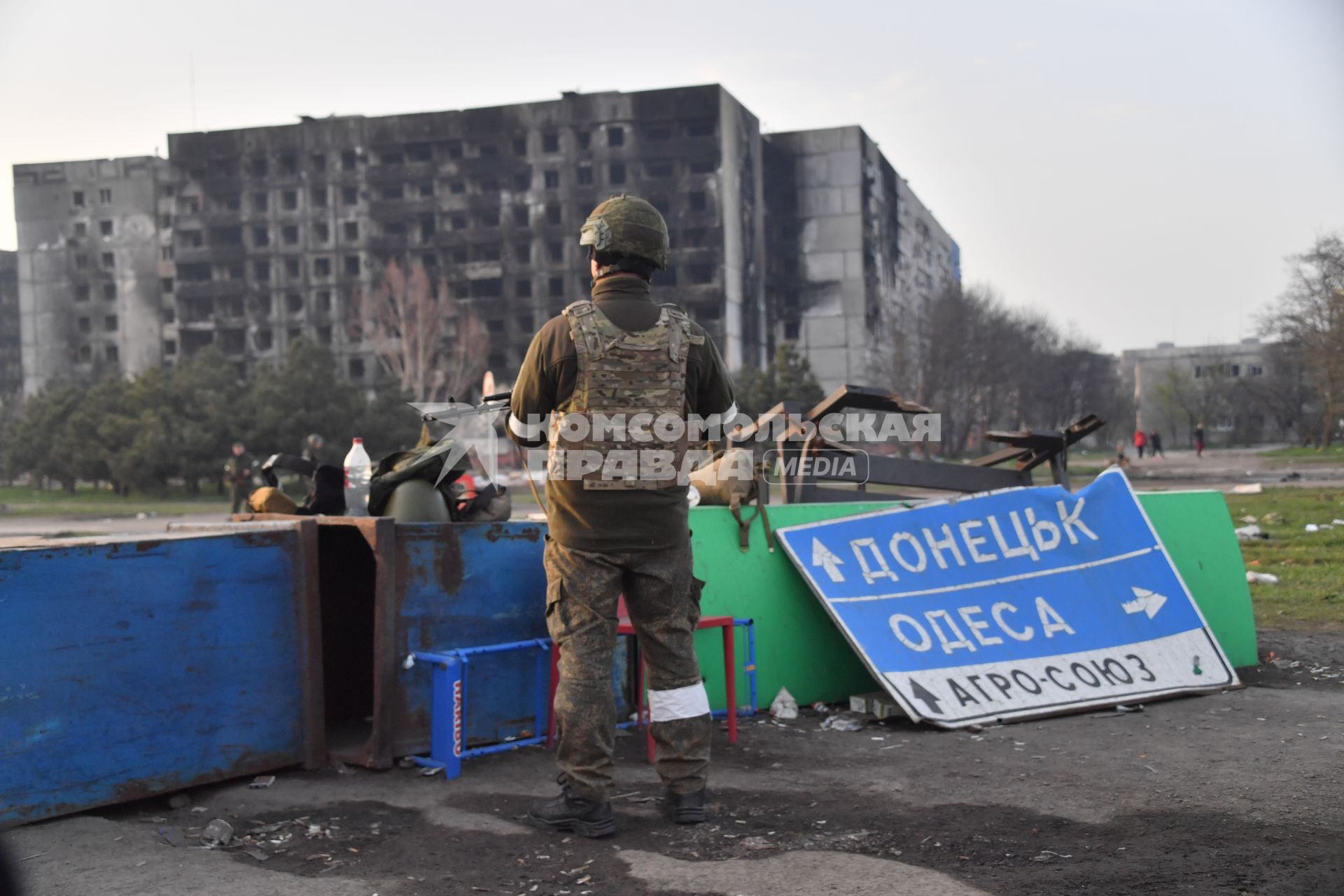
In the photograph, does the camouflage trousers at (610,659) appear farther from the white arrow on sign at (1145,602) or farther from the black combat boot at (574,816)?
the white arrow on sign at (1145,602)

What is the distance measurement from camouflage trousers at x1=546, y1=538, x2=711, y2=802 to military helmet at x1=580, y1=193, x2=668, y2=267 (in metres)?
1.07

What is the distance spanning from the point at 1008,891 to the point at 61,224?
94419 mm

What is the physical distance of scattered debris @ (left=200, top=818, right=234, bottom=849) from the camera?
3.69 metres

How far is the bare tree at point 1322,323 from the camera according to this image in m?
41.3

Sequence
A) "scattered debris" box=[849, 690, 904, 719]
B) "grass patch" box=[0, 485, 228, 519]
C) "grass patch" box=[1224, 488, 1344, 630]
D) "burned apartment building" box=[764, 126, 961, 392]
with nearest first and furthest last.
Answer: "scattered debris" box=[849, 690, 904, 719] → "grass patch" box=[1224, 488, 1344, 630] → "grass patch" box=[0, 485, 228, 519] → "burned apartment building" box=[764, 126, 961, 392]

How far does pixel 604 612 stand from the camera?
156 inches

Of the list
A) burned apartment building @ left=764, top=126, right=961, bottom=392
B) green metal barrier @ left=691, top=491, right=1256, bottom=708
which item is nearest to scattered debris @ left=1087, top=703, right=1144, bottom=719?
green metal barrier @ left=691, top=491, right=1256, bottom=708

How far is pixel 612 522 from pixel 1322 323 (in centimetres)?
5159

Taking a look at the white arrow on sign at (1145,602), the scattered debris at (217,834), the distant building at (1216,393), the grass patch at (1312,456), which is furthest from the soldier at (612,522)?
the distant building at (1216,393)

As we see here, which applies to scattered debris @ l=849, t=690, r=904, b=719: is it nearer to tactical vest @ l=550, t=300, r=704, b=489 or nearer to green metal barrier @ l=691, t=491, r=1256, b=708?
green metal barrier @ l=691, t=491, r=1256, b=708

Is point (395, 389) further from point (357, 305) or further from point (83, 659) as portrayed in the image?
point (83, 659)

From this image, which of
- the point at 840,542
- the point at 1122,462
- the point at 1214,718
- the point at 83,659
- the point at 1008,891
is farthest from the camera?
the point at 1122,462

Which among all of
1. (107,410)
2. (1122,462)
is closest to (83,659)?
(1122,462)

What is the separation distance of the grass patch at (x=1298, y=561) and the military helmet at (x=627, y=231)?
592cm
